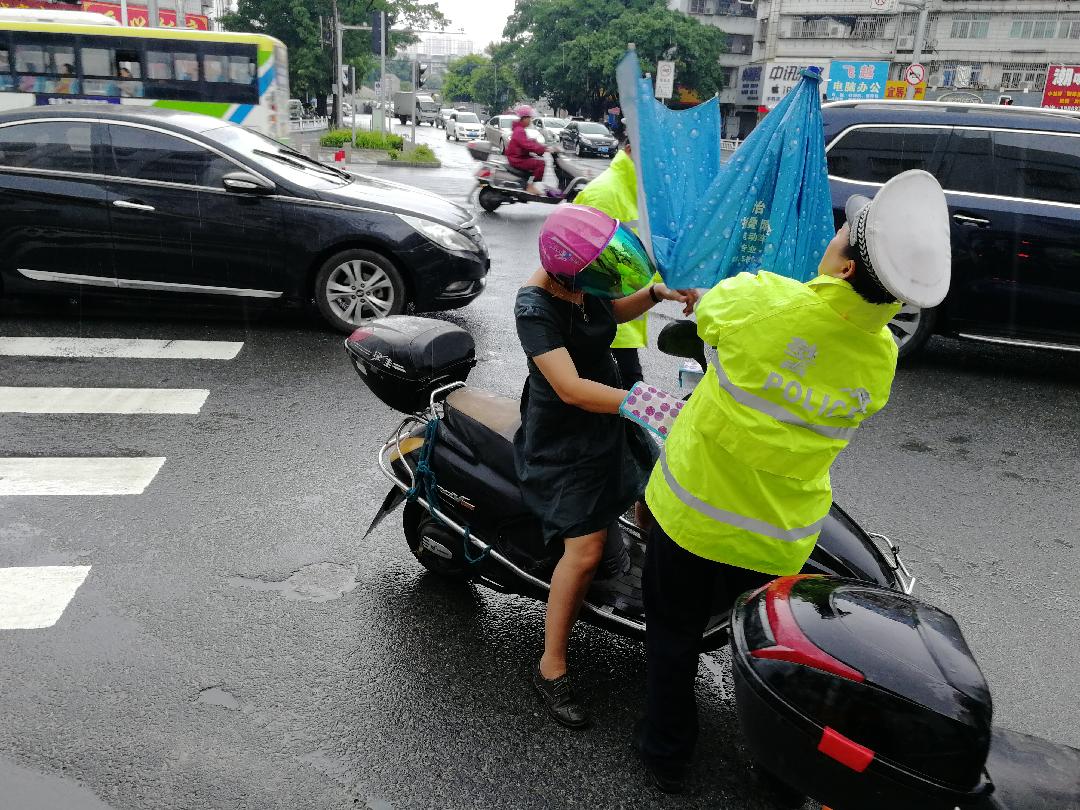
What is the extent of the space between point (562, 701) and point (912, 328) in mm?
5135

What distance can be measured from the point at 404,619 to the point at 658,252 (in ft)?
5.60

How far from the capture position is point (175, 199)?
6.83 meters

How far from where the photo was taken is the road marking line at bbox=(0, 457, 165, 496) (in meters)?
4.38

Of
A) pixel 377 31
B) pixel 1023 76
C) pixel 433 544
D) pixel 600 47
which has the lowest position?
pixel 433 544

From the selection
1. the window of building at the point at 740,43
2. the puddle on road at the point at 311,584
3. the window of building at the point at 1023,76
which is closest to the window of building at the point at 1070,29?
the window of building at the point at 1023,76

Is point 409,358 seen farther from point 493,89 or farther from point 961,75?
point 493,89

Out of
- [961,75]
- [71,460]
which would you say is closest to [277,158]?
[71,460]

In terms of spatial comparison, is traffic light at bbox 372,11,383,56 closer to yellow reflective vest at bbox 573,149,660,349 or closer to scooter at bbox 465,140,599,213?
scooter at bbox 465,140,599,213

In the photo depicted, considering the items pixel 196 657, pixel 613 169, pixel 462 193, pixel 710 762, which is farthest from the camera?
pixel 462 193

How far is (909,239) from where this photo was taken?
1.91m

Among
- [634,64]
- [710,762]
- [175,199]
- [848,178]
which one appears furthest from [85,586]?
[848,178]

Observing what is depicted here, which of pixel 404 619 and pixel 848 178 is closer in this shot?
pixel 404 619

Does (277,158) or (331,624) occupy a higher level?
(277,158)

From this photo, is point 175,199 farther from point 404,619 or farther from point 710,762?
point 710,762
